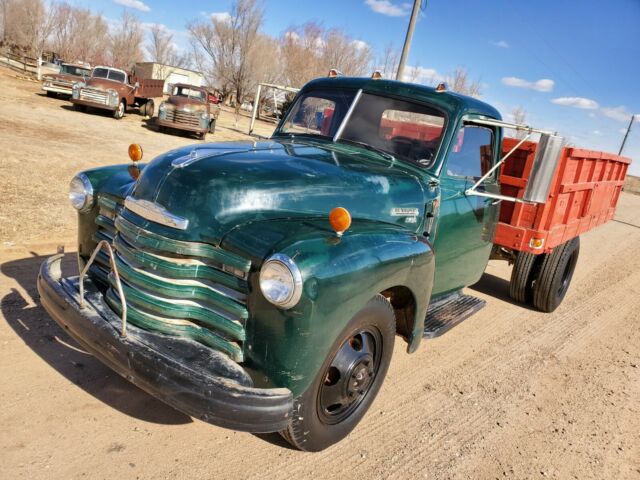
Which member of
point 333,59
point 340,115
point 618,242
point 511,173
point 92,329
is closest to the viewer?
point 92,329

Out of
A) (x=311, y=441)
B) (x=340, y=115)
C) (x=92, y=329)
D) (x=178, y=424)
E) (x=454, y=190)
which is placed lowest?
(x=178, y=424)

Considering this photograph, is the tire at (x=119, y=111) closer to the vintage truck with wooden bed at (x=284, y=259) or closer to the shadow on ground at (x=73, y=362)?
the shadow on ground at (x=73, y=362)

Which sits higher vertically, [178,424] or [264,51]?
[264,51]

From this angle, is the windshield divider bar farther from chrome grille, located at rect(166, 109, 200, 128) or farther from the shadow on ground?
chrome grille, located at rect(166, 109, 200, 128)

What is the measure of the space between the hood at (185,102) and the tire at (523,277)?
1460cm

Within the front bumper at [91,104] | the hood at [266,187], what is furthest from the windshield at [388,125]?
the front bumper at [91,104]

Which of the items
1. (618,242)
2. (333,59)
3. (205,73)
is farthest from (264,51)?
(618,242)

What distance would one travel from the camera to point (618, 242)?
11438mm

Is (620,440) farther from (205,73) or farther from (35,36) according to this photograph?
(35,36)

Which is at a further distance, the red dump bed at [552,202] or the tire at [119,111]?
the tire at [119,111]

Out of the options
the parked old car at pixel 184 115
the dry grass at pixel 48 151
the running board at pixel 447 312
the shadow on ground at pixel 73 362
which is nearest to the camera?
the shadow on ground at pixel 73 362

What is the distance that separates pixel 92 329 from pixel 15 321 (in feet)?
5.23

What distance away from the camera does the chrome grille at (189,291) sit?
96.4 inches

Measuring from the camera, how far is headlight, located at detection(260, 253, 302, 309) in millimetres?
2250
